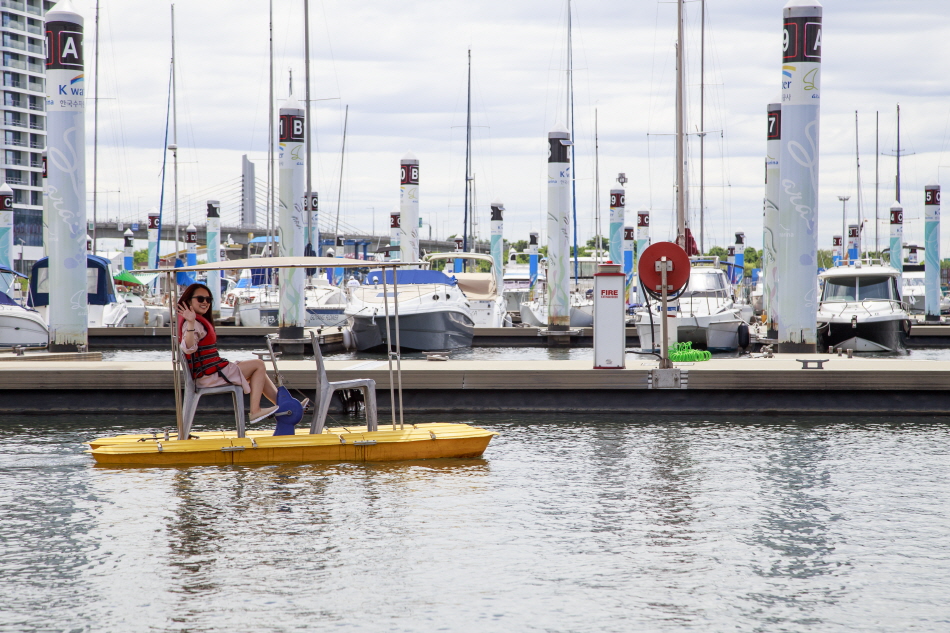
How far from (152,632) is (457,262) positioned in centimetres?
6018

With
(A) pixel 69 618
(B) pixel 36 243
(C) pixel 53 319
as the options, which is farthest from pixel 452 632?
(B) pixel 36 243

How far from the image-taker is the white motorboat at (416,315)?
1160 inches

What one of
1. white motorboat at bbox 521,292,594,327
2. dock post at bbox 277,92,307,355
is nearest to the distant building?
white motorboat at bbox 521,292,594,327

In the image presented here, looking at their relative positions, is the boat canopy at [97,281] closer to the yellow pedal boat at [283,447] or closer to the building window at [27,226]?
the yellow pedal boat at [283,447]

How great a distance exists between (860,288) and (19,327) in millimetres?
23085

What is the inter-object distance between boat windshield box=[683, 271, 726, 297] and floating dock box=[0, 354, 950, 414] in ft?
43.6

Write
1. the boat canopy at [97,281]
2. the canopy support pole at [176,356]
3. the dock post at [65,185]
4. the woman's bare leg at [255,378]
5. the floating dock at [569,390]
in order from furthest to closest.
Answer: the boat canopy at [97,281]
the dock post at [65,185]
the floating dock at [569,390]
the woman's bare leg at [255,378]
the canopy support pole at [176,356]

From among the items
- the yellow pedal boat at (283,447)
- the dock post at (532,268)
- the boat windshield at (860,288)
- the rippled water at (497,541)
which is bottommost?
the rippled water at (497,541)

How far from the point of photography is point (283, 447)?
39.6 ft

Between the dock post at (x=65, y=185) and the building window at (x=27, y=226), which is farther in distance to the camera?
the building window at (x=27, y=226)

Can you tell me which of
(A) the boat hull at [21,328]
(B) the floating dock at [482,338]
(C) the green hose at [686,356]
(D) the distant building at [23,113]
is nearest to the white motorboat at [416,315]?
(B) the floating dock at [482,338]

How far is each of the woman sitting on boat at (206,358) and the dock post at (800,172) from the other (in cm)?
1225

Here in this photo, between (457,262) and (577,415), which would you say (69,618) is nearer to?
(577,415)

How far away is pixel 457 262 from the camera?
66.7 m
